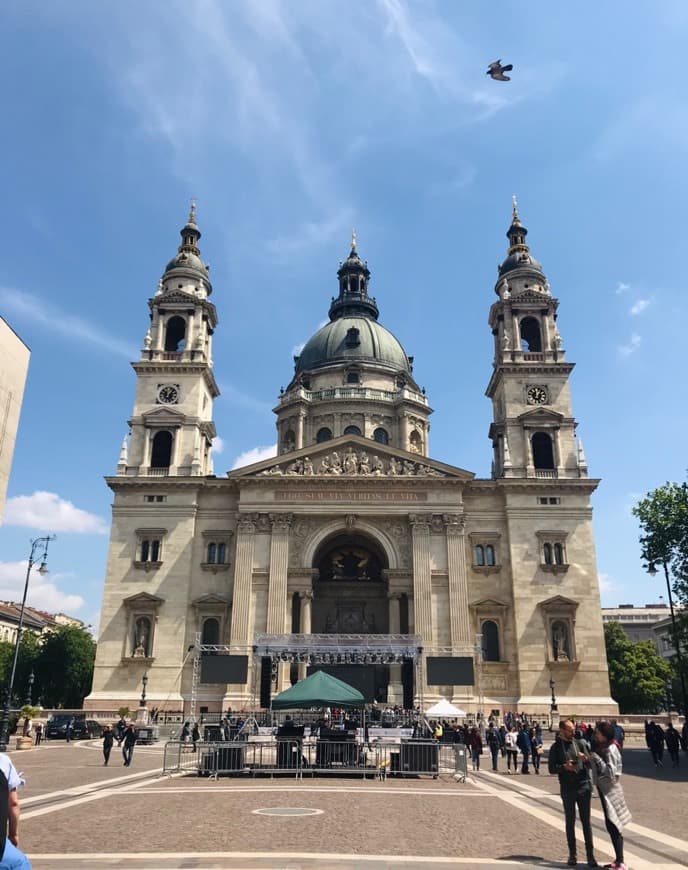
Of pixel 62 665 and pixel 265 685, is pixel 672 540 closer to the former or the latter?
pixel 265 685

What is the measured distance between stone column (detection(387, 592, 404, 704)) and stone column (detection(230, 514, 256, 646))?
31.6 ft

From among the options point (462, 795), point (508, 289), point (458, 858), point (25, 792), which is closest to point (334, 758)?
point (462, 795)

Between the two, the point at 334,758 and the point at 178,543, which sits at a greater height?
the point at 178,543

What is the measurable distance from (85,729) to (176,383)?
25.9m

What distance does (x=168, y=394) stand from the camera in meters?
56.5

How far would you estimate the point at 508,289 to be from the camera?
60.5 metres

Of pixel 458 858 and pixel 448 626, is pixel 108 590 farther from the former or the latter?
pixel 458 858

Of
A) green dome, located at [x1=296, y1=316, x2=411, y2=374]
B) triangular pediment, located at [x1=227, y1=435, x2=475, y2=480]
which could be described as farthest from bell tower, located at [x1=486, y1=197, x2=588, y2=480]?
green dome, located at [x1=296, y1=316, x2=411, y2=374]

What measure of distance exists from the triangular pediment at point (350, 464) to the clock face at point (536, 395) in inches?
345

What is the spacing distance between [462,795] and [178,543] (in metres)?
36.4

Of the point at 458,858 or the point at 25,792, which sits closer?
the point at 458,858

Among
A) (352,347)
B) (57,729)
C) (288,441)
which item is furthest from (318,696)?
(352,347)

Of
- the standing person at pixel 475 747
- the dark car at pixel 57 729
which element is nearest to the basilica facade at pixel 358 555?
the dark car at pixel 57 729

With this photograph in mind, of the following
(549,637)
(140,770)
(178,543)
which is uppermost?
(178,543)
